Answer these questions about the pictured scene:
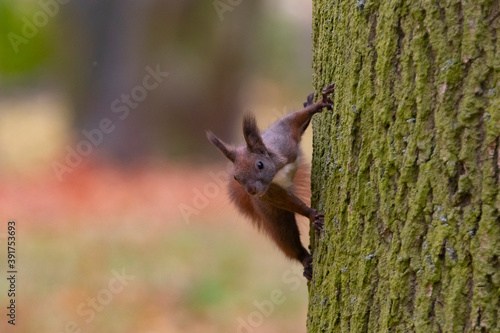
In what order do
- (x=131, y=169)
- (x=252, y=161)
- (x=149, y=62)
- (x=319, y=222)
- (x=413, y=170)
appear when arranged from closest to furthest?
(x=413, y=170), (x=319, y=222), (x=252, y=161), (x=131, y=169), (x=149, y=62)

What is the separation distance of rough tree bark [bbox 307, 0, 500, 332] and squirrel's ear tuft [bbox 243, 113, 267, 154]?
2.01 ft

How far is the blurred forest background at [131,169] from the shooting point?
5.00 meters

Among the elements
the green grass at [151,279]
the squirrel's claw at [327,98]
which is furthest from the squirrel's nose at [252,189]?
the green grass at [151,279]

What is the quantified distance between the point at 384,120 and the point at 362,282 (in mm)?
488

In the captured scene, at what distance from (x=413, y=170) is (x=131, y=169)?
21.8 ft

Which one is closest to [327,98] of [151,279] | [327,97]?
[327,97]

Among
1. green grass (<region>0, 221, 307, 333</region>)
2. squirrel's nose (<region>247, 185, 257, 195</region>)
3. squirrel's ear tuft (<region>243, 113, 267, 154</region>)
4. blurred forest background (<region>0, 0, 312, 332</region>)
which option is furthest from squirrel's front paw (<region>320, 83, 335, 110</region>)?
green grass (<region>0, 221, 307, 333</region>)

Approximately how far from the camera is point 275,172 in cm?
290

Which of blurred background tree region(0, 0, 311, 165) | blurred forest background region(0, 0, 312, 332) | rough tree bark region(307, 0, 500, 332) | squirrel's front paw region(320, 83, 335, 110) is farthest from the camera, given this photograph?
blurred background tree region(0, 0, 311, 165)

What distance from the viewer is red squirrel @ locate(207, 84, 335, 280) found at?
281cm

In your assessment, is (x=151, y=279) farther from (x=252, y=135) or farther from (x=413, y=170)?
(x=413, y=170)

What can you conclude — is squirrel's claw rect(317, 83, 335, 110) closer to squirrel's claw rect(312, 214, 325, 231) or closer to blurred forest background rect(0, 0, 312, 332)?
squirrel's claw rect(312, 214, 325, 231)

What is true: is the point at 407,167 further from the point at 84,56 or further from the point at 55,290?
the point at 84,56

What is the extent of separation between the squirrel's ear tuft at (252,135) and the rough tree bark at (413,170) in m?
0.61
